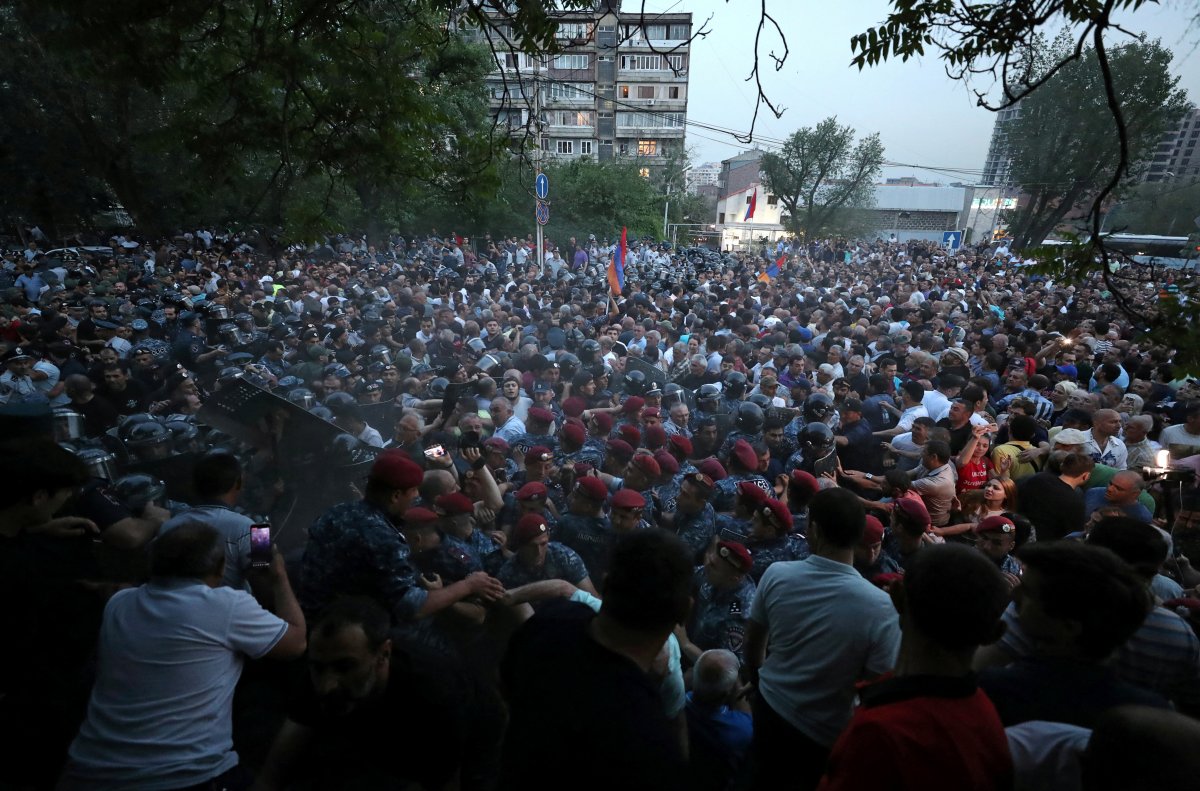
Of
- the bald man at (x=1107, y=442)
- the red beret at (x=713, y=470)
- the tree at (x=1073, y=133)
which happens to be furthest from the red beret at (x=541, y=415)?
the tree at (x=1073, y=133)

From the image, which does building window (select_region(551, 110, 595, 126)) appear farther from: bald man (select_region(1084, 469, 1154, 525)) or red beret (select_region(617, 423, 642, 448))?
bald man (select_region(1084, 469, 1154, 525))

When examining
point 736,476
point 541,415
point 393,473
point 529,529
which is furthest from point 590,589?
point 541,415

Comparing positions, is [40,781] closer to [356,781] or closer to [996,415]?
[356,781]

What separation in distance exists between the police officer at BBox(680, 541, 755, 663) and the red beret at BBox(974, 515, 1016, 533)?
1.36 meters

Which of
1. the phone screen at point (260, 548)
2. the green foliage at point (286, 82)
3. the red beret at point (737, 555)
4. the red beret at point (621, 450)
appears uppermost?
the green foliage at point (286, 82)

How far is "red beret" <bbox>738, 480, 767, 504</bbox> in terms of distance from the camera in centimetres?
335

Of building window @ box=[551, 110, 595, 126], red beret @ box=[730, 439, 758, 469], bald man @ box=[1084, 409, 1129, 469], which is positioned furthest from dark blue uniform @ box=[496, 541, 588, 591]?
building window @ box=[551, 110, 595, 126]

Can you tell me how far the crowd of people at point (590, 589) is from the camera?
1.45 meters

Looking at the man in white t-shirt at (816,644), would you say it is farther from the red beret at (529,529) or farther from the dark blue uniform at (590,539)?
the dark blue uniform at (590,539)

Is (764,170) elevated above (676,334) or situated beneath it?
elevated above

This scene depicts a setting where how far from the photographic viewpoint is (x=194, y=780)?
→ 6.24 ft

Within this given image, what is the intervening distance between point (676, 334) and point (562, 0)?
8.62 metres

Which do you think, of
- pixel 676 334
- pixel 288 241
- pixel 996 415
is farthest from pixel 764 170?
pixel 288 241

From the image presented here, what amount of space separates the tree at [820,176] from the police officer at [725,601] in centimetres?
4999
